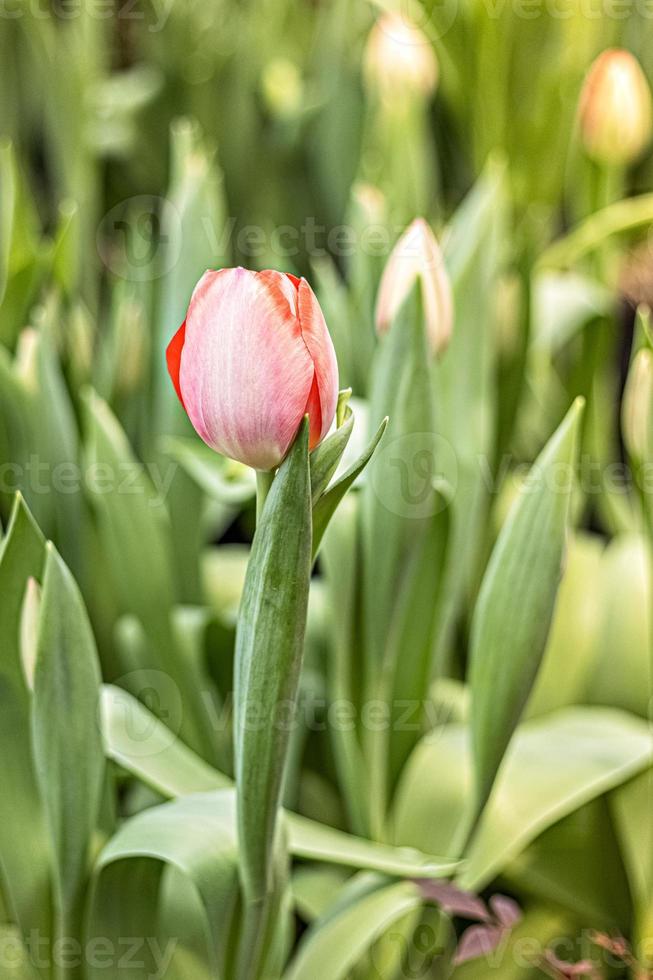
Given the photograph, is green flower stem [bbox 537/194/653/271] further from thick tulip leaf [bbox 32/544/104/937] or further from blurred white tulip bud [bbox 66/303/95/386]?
thick tulip leaf [bbox 32/544/104/937]

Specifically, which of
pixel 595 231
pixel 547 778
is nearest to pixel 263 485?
pixel 547 778

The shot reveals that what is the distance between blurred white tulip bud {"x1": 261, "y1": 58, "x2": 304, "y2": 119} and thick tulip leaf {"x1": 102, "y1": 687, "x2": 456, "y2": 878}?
66 cm

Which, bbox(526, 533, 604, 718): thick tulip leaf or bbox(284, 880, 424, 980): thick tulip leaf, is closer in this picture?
bbox(284, 880, 424, 980): thick tulip leaf

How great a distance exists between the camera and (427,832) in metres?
0.53

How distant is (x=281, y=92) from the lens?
981 mm

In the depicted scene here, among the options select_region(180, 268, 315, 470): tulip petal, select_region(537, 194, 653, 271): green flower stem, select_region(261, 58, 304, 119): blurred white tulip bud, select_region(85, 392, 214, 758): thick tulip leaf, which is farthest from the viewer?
select_region(261, 58, 304, 119): blurred white tulip bud

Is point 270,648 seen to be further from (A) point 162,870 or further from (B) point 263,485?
(A) point 162,870

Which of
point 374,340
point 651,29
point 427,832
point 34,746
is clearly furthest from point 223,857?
point 651,29

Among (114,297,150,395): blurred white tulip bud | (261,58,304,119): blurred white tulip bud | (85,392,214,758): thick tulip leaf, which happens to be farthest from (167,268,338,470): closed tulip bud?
(261,58,304,119): blurred white tulip bud

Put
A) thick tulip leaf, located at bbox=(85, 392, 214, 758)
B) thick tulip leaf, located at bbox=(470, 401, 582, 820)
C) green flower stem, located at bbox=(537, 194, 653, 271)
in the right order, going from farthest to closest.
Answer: green flower stem, located at bbox=(537, 194, 653, 271) → thick tulip leaf, located at bbox=(85, 392, 214, 758) → thick tulip leaf, located at bbox=(470, 401, 582, 820)

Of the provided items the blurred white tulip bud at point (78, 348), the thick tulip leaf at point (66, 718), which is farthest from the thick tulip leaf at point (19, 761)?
the blurred white tulip bud at point (78, 348)

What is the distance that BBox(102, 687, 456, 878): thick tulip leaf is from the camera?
426 millimetres

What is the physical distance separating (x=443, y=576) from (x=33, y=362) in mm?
213

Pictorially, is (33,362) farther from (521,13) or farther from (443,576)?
(521,13)
